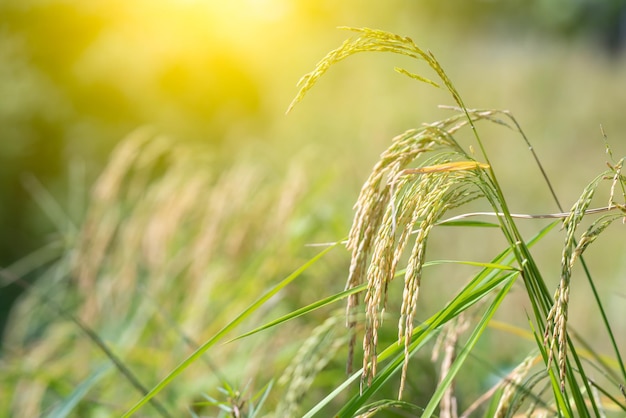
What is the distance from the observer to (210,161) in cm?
244

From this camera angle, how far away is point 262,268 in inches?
78.7

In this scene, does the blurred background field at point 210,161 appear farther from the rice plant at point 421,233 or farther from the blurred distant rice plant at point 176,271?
the rice plant at point 421,233

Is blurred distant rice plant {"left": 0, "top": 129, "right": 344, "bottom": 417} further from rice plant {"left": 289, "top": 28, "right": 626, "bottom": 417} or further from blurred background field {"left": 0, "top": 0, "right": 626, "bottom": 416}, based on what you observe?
rice plant {"left": 289, "top": 28, "right": 626, "bottom": 417}

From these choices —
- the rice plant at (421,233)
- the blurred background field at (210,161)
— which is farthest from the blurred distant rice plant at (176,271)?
the rice plant at (421,233)

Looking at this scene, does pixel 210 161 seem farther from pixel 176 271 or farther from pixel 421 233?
pixel 421 233

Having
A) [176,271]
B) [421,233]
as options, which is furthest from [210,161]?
[421,233]

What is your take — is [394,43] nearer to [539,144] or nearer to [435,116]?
[435,116]

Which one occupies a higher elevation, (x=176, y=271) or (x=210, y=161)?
(x=210, y=161)

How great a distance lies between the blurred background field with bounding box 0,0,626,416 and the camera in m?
2.01

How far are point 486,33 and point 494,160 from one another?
6.13 m

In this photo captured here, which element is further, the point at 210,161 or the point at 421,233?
the point at 210,161

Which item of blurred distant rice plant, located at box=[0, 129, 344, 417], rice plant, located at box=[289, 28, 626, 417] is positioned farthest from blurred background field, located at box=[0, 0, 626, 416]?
rice plant, located at box=[289, 28, 626, 417]

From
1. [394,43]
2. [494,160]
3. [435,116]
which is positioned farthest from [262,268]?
[494,160]

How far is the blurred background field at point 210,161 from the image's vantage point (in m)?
2.01
